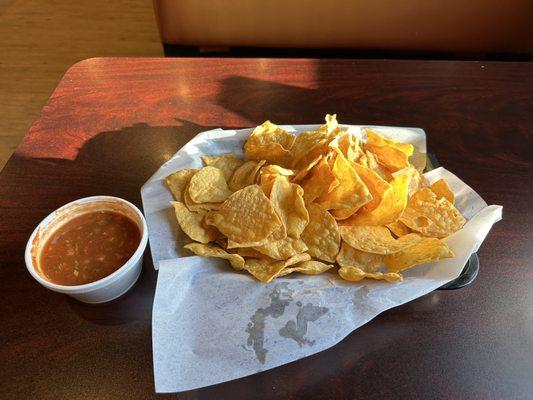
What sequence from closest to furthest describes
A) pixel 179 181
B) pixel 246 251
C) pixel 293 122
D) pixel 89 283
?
Result: pixel 89 283
pixel 246 251
pixel 179 181
pixel 293 122

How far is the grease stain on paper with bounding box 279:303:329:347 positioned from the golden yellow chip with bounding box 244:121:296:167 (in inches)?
13.3

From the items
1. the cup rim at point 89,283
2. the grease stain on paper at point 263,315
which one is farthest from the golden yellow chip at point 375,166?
the cup rim at point 89,283

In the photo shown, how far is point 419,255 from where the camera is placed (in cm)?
77

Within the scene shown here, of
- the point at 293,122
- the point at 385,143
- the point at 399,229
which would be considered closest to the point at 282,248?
the point at 399,229

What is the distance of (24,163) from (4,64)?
91.2 inches

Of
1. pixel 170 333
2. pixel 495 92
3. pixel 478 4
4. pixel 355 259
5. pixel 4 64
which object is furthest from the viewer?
pixel 4 64

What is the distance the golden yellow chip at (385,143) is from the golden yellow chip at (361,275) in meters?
0.30

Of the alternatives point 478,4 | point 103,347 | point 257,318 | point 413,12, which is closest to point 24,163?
point 103,347

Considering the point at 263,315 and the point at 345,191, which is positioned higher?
the point at 345,191

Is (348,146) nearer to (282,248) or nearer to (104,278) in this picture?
(282,248)

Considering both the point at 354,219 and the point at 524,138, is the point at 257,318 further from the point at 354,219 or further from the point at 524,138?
the point at 524,138

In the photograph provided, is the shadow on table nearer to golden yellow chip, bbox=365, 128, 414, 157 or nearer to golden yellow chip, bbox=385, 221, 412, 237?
golden yellow chip, bbox=365, 128, 414, 157

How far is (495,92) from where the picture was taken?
4.16 ft

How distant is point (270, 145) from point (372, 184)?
232 mm
